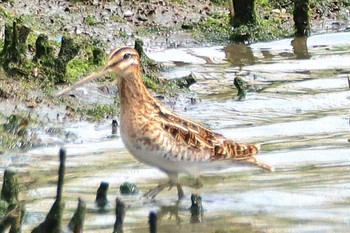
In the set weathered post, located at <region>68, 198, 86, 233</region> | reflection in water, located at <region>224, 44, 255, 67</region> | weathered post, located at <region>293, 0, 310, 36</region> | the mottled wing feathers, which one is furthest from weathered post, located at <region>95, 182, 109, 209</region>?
weathered post, located at <region>293, 0, 310, 36</region>

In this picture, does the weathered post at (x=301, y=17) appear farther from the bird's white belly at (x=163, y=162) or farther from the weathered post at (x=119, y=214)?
the weathered post at (x=119, y=214)

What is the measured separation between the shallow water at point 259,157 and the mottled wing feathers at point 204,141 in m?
0.21

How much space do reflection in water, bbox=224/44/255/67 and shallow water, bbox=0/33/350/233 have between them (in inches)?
0.9

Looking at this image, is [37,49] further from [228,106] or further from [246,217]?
[246,217]

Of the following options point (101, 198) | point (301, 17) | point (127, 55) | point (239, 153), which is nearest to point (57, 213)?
point (101, 198)

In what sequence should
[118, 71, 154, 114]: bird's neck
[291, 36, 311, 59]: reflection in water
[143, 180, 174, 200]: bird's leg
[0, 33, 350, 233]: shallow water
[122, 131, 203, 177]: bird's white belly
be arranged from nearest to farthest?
1. [0, 33, 350, 233]: shallow water
2. [122, 131, 203, 177]: bird's white belly
3. [143, 180, 174, 200]: bird's leg
4. [118, 71, 154, 114]: bird's neck
5. [291, 36, 311, 59]: reflection in water

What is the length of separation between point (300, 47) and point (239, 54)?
810mm

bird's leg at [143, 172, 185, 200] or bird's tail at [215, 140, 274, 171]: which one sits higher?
bird's tail at [215, 140, 274, 171]

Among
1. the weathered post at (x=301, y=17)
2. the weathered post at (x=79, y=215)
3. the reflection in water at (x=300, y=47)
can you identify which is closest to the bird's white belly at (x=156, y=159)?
the weathered post at (x=79, y=215)

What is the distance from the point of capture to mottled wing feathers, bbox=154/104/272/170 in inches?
292

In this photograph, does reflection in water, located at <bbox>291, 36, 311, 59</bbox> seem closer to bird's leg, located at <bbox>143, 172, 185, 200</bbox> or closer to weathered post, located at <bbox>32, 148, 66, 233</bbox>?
bird's leg, located at <bbox>143, 172, 185, 200</bbox>

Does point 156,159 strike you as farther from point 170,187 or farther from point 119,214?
point 119,214

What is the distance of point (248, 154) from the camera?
7758 millimetres

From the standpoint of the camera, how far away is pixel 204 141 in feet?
24.7
